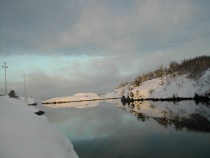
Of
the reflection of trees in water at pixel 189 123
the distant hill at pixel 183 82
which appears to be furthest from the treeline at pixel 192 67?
the reflection of trees in water at pixel 189 123

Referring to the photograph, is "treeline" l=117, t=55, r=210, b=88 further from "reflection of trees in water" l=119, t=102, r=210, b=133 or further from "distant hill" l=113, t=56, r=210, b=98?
"reflection of trees in water" l=119, t=102, r=210, b=133

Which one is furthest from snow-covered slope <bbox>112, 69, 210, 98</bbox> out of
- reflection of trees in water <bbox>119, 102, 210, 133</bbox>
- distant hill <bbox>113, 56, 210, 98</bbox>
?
reflection of trees in water <bbox>119, 102, 210, 133</bbox>

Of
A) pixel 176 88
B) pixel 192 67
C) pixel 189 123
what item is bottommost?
pixel 189 123

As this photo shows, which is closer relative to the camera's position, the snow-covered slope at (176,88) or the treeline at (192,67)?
the snow-covered slope at (176,88)

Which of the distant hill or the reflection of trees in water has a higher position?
the distant hill

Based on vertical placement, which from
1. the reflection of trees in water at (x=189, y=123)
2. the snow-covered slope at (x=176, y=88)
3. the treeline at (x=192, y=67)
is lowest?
the reflection of trees in water at (x=189, y=123)

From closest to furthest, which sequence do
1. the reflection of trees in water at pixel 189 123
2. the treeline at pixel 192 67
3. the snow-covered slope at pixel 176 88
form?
the reflection of trees in water at pixel 189 123
the snow-covered slope at pixel 176 88
the treeline at pixel 192 67

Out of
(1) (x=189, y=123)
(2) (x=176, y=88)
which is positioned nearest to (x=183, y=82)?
(2) (x=176, y=88)

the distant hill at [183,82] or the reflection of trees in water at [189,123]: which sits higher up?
the distant hill at [183,82]

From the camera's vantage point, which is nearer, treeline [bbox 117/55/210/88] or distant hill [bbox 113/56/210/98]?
distant hill [bbox 113/56/210/98]

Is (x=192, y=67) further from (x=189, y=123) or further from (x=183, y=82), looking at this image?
(x=189, y=123)

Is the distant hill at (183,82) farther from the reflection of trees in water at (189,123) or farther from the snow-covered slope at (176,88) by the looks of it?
the reflection of trees in water at (189,123)

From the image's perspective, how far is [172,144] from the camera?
2298 centimetres

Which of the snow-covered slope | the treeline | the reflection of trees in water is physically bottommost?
the reflection of trees in water
